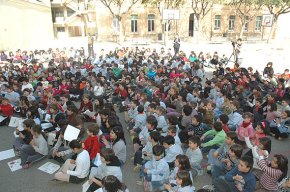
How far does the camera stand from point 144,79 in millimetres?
10633

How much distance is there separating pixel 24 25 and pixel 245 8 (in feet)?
76.7

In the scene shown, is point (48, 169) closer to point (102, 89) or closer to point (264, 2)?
point (102, 89)

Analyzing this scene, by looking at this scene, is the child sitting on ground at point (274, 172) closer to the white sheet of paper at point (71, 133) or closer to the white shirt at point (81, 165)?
the white shirt at point (81, 165)

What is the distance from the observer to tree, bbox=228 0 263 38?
2866cm

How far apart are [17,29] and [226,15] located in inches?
953

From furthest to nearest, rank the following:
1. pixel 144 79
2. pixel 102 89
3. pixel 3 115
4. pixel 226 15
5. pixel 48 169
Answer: pixel 226 15, pixel 144 79, pixel 102 89, pixel 3 115, pixel 48 169

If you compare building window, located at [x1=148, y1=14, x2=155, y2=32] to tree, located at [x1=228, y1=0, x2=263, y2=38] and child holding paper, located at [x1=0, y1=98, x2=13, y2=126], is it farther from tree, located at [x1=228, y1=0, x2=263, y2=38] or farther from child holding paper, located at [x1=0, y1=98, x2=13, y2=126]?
child holding paper, located at [x1=0, y1=98, x2=13, y2=126]

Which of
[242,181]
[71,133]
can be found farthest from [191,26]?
[242,181]

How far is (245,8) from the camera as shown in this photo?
96.7ft

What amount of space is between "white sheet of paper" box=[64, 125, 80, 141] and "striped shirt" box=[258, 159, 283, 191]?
→ 12.5ft

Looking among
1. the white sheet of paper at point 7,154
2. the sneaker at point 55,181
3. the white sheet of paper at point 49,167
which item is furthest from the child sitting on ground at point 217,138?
the white sheet of paper at point 7,154

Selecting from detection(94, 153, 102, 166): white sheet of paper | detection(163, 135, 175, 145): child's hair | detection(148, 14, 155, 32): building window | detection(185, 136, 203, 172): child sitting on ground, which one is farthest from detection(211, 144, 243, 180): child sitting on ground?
detection(148, 14, 155, 32): building window

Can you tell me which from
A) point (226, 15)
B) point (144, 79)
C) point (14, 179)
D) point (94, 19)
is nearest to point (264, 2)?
→ point (226, 15)

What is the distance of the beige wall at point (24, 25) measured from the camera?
2194cm
